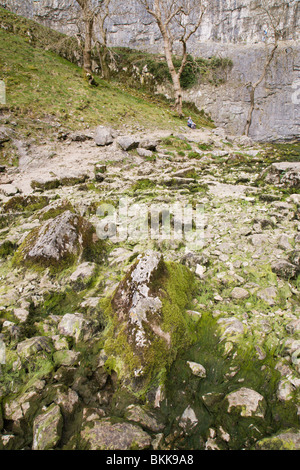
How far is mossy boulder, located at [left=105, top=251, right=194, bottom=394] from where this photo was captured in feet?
6.97

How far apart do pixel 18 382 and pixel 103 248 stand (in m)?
2.24

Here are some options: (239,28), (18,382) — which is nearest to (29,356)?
(18,382)

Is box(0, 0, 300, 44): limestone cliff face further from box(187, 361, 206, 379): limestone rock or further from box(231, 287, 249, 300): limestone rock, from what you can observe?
box(187, 361, 206, 379): limestone rock

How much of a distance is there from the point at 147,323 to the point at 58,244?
2057 millimetres

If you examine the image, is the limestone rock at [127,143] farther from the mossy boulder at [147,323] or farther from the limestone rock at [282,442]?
the limestone rock at [282,442]

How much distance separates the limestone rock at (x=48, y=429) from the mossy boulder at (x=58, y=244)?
1.99 m

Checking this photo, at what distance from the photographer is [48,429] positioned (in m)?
1.78

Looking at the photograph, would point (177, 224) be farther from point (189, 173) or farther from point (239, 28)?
point (239, 28)

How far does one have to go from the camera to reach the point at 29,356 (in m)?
2.29

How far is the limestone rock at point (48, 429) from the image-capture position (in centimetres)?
171

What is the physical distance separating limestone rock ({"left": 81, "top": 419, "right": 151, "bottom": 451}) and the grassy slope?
1175 cm

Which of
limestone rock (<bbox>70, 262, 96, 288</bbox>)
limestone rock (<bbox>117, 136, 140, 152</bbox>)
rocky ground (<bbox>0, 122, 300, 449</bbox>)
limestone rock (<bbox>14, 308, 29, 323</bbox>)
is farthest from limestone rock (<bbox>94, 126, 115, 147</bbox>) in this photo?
limestone rock (<bbox>14, 308, 29, 323</bbox>)

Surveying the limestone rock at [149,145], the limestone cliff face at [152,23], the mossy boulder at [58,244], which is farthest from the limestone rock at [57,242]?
the limestone cliff face at [152,23]

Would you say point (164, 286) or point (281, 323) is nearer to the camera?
point (281, 323)
